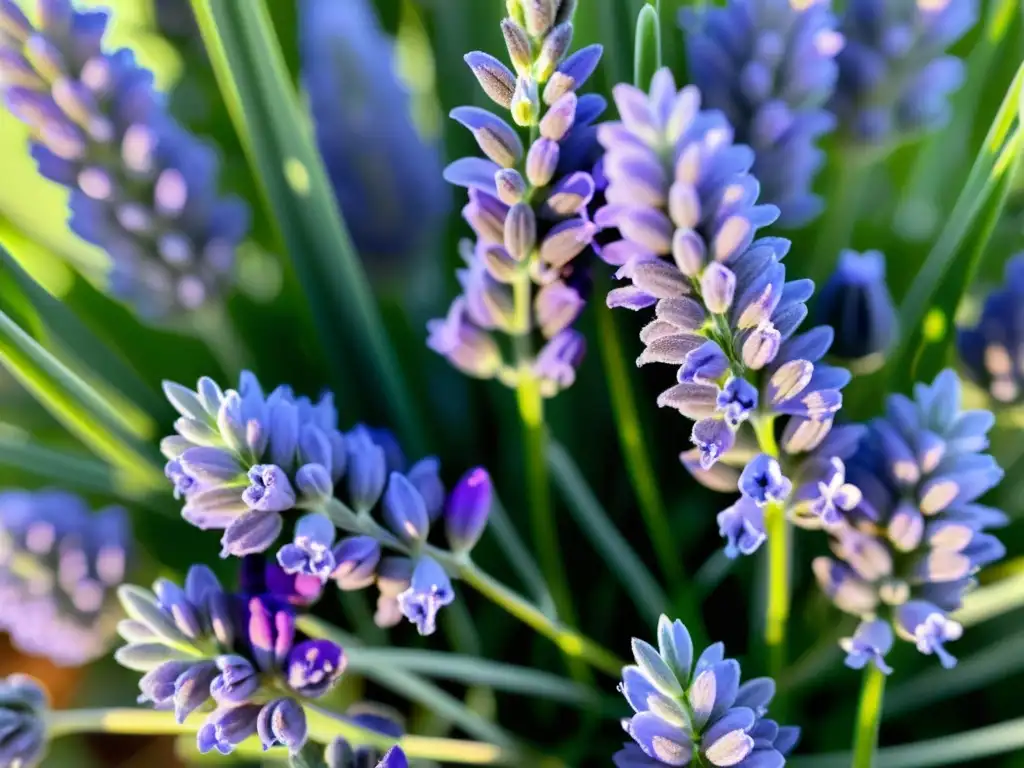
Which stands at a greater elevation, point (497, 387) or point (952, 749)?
point (497, 387)

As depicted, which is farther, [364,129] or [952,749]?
[364,129]

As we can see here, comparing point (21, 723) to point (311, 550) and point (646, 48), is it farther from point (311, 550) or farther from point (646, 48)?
point (646, 48)

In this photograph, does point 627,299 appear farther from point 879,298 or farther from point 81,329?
point 81,329

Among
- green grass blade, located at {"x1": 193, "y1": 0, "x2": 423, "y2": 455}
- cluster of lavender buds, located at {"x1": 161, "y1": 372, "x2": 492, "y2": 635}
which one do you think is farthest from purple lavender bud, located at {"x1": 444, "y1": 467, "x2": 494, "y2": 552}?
green grass blade, located at {"x1": 193, "y1": 0, "x2": 423, "y2": 455}

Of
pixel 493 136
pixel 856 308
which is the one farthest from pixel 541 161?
pixel 856 308

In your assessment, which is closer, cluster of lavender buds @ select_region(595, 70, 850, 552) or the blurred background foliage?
cluster of lavender buds @ select_region(595, 70, 850, 552)

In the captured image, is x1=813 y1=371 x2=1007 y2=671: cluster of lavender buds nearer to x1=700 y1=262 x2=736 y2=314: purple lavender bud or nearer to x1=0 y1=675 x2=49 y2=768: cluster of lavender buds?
x1=700 y1=262 x2=736 y2=314: purple lavender bud
